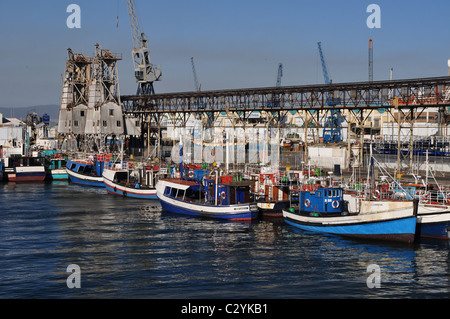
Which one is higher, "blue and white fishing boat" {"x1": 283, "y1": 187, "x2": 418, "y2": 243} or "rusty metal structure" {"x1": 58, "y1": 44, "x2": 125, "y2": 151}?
"rusty metal structure" {"x1": 58, "y1": 44, "x2": 125, "y2": 151}

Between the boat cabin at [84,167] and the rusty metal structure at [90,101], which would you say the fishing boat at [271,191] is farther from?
the rusty metal structure at [90,101]

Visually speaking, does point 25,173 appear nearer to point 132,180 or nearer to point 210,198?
point 132,180

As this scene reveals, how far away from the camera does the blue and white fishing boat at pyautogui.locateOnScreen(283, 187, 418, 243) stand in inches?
2117

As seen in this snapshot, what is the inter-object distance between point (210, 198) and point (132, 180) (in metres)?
31.7

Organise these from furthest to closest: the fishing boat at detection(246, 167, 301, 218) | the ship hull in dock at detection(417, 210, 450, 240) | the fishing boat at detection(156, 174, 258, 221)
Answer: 1. the fishing boat at detection(246, 167, 301, 218)
2. the fishing boat at detection(156, 174, 258, 221)
3. the ship hull in dock at detection(417, 210, 450, 240)

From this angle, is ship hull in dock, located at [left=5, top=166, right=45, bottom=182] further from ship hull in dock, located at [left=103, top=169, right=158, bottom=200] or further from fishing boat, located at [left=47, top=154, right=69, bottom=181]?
ship hull in dock, located at [left=103, top=169, right=158, bottom=200]

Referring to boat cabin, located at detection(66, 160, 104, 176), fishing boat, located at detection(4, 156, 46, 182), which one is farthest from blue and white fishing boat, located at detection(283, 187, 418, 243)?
fishing boat, located at detection(4, 156, 46, 182)

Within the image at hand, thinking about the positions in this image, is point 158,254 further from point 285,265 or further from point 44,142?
point 44,142

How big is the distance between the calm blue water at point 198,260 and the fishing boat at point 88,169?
40249mm

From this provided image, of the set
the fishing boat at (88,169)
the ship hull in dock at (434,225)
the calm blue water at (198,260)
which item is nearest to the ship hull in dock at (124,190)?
the fishing boat at (88,169)

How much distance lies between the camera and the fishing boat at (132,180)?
90.6 meters

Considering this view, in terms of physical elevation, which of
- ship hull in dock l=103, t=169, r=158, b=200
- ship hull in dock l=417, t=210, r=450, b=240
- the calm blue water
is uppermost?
ship hull in dock l=103, t=169, r=158, b=200

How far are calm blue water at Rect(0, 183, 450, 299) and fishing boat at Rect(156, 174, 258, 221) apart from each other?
4.78 ft

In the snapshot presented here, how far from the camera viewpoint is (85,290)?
130 feet
